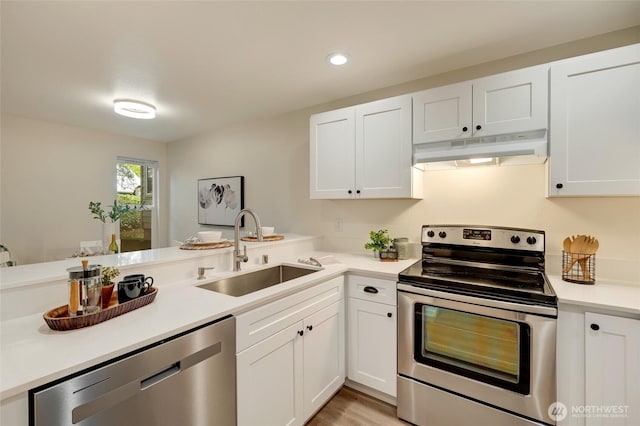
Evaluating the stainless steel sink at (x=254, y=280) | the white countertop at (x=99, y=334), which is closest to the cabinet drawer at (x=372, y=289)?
the stainless steel sink at (x=254, y=280)

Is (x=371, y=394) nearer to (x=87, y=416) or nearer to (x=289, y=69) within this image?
(x=87, y=416)

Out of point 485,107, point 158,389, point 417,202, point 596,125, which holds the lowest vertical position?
point 158,389

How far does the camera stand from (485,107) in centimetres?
188

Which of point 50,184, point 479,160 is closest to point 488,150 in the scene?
point 479,160

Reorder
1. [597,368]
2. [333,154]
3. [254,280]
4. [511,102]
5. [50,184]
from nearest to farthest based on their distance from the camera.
Answer: [597,368]
[511,102]
[254,280]
[333,154]
[50,184]

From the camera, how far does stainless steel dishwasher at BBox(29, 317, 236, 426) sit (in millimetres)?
849

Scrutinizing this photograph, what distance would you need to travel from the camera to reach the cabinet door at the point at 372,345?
195 centimetres

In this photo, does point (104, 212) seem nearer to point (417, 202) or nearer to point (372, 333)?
point (372, 333)

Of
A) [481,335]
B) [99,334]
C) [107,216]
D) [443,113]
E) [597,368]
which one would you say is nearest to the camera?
[99,334]

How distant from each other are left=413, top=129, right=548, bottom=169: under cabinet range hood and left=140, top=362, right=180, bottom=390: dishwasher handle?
1.89 meters

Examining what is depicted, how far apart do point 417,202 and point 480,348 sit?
1.21 metres

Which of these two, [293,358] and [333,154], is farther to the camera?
[333,154]

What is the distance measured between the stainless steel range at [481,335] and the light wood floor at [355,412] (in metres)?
0.12

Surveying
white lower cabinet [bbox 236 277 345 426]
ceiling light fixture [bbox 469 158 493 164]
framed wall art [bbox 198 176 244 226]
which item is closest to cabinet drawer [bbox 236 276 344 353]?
white lower cabinet [bbox 236 277 345 426]
